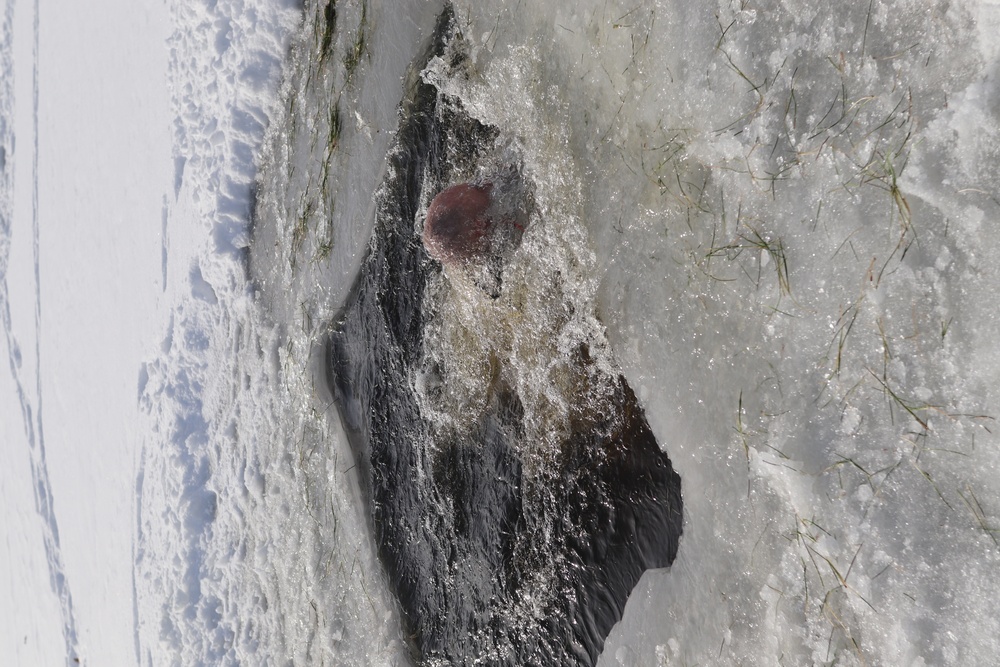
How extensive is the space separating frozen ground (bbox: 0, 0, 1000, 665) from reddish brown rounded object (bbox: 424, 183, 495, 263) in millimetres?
300

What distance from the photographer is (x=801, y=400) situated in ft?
7.43

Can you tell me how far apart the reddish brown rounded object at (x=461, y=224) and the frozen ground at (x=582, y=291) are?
30cm

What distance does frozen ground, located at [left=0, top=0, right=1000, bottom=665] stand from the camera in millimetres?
1989

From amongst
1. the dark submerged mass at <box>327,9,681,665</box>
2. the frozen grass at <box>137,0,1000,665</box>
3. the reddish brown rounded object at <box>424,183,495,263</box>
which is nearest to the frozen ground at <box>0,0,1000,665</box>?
the frozen grass at <box>137,0,1000,665</box>

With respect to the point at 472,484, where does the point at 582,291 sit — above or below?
above

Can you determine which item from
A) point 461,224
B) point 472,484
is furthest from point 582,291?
point 472,484

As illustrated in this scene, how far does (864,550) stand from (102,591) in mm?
4728

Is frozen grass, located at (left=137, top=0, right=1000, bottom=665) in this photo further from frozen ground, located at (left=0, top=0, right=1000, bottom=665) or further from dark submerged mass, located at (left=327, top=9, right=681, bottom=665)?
dark submerged mass, located at (left=327, top=9, right=681, bottom=665)

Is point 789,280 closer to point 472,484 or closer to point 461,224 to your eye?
point 461,224

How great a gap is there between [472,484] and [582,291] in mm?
1138

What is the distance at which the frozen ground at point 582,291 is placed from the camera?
1.99m

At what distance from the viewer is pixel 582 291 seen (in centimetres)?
293

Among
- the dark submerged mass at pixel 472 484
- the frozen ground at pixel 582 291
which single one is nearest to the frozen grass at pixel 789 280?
the frozen ground at pixel 582 291

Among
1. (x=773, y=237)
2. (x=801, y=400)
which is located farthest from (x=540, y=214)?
(x=801, y=400)
